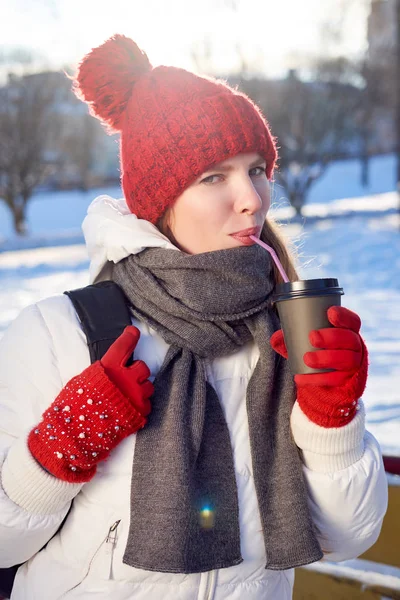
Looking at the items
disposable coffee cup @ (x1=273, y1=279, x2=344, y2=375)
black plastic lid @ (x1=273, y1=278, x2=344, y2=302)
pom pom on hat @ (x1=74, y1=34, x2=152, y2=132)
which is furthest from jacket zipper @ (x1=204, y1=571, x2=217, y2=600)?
pom pom on hat @ (x1=74, y1=34, x2=152, y2=132)

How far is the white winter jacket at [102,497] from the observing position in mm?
1449

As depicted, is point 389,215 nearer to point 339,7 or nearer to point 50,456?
point 339,7

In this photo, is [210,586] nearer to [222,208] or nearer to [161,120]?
[222,208]

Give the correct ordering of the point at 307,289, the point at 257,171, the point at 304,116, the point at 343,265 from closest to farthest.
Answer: the point at 307,289 < the point at 257,171 < the point at 343,265 < the point at 304,116

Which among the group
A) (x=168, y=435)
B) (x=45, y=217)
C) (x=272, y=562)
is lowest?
(x=45, y=217)

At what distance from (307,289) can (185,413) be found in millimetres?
395

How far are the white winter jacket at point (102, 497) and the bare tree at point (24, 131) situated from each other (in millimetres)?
19684

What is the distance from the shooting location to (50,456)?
1388 millimetres

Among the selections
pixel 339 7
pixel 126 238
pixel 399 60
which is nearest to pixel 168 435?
pixel 126 238

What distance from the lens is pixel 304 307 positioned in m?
1.34

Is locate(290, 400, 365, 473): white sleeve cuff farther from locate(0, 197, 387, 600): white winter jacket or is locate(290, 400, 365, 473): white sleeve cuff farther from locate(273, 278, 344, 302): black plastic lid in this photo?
locate(273, 278, 344, 302): black plastic lid

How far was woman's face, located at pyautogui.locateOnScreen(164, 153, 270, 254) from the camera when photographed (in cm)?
158

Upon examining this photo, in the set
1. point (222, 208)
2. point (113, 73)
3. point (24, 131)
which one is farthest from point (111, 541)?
point (24, 131)

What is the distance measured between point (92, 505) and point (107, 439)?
0.20 metres
